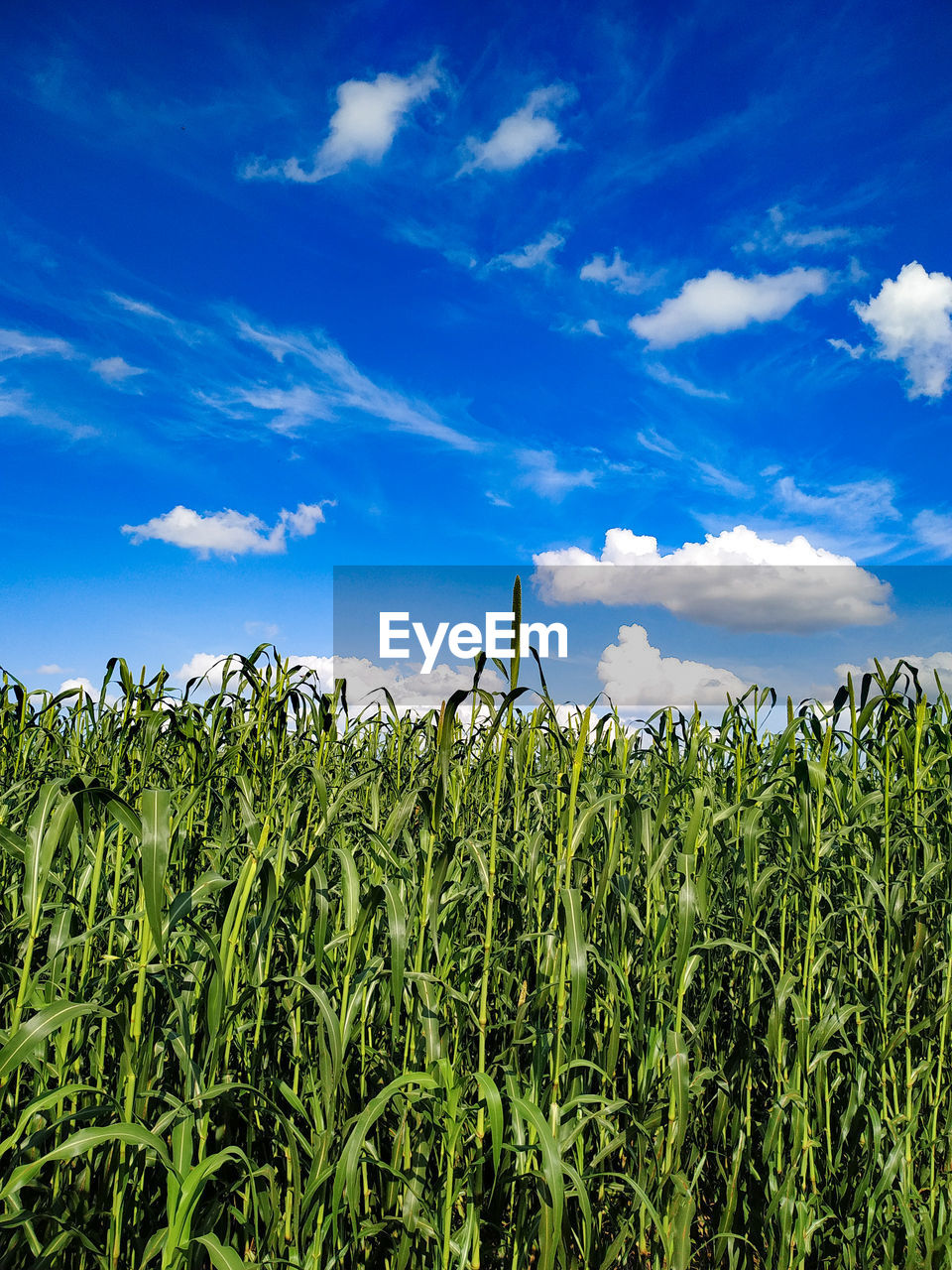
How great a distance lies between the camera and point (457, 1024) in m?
1.98

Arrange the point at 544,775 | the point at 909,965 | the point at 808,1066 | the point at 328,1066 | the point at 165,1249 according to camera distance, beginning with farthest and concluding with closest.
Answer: the point at 544,775, the point at 909,965, the point at 808,1066, the point at 328,1066, the point at 165,1249

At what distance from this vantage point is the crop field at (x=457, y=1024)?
157cm

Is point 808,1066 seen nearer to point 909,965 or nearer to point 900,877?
point 909,965

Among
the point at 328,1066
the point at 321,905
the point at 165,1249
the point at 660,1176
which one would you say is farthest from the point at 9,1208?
the point at 660,1176

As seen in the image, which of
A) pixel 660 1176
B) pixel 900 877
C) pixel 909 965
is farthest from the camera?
pixel 900 877

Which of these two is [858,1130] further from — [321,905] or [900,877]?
[321,905]

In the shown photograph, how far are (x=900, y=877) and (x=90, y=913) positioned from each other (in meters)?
2.66

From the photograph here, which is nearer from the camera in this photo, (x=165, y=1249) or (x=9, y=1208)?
(x=165, y=1249)

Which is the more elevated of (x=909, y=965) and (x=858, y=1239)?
(x=909, y=965)

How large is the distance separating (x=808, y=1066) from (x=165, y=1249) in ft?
5.74

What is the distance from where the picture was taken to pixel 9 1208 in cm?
171

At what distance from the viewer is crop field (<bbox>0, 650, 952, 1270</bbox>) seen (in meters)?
1.57

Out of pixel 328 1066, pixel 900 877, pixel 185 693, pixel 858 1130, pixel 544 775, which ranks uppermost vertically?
pixel 185 693

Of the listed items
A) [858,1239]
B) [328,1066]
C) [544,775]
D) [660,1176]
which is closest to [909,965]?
[858,1239]
